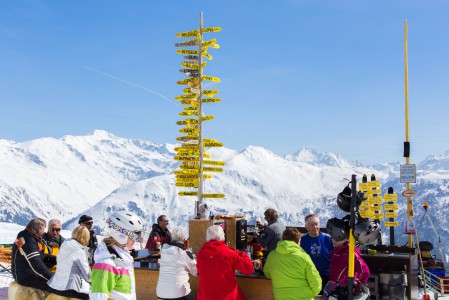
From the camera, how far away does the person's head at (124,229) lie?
5.20 m

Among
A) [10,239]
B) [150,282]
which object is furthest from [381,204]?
[10,239]

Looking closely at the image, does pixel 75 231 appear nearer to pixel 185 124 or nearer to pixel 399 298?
pixel 399 298

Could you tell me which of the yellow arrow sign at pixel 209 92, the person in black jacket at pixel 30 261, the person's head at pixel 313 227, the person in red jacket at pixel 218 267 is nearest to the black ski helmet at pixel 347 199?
the person's head at pixel 313 227

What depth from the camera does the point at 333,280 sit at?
6.75 m

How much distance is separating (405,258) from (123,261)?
540 centimetres

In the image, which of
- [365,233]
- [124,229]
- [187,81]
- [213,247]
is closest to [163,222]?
[213,247]

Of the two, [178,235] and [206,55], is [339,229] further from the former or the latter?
[206,55]

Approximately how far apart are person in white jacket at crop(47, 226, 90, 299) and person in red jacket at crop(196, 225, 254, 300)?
1.46 m

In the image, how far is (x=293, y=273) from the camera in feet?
20.6

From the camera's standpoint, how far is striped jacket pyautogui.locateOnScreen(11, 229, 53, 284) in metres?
7.05

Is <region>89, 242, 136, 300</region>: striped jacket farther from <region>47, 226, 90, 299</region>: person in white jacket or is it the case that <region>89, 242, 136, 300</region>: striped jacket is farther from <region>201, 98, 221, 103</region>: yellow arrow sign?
<region>201, 98, 221, 103</region>: yellow arrow sign

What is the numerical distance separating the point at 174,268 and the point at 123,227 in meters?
1.98

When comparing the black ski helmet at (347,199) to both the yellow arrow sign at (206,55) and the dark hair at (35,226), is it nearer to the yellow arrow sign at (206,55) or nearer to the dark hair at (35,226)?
the dark hair at (35,226)

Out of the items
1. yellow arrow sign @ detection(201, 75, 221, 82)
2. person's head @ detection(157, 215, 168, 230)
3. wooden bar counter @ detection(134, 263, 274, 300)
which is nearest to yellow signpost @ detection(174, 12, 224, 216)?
yellow arrow sign @ detection(201, 75, 221, 82)
